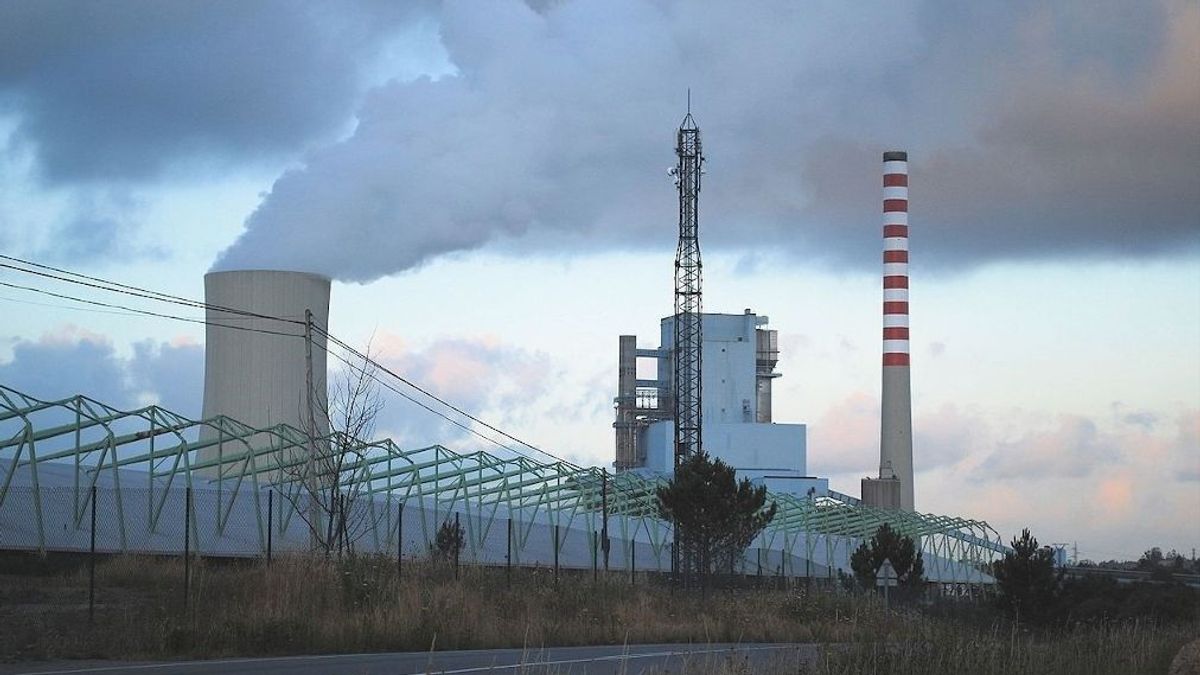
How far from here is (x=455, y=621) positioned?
21.1m

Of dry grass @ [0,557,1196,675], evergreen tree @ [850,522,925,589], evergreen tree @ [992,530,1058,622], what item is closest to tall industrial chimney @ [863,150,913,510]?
evergreen tree @ [850,522,925,589]

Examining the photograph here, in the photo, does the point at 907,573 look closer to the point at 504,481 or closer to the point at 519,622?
the point at 504,481

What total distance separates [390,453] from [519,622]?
16.7m

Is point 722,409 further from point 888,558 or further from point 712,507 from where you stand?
point 712,507

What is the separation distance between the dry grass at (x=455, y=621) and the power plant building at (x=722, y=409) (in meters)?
46.5

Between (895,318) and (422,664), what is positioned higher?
(895,318)

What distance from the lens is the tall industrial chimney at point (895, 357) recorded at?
66.9 metres

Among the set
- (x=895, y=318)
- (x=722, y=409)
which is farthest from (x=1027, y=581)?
(x=722, y=409)

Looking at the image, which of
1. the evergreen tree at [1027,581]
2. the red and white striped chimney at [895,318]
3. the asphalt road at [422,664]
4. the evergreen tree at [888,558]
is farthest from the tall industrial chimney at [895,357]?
the asphalt road at [422,664]

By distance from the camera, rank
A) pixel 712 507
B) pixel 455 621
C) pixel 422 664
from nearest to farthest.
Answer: pixel 422 664, pixel 455 621, pixel 712 507

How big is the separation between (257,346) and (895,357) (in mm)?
35831

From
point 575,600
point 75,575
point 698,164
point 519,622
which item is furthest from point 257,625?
point 698,164

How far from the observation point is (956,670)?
40.9 ft

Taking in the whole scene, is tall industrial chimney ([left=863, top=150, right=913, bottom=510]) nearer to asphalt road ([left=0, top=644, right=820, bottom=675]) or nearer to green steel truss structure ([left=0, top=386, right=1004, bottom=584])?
green steel truss structure ([left=0, top=386, right=1004, bottom=584])
